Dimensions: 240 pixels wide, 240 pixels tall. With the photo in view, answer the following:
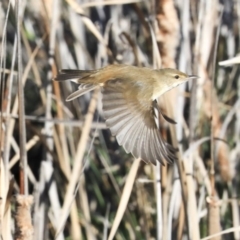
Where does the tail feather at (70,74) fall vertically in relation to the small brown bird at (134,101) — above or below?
above

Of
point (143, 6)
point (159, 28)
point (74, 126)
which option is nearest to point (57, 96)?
point (74, 126)

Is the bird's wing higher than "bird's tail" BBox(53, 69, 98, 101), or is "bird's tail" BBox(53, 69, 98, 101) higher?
"bird's tail" BBox(53, 69, 98, 101)

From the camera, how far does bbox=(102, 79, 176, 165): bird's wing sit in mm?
1370

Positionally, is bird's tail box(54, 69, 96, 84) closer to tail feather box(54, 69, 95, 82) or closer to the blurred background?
tail feather box(54, 69, 95, 82)

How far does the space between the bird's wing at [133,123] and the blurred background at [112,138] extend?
12 cm

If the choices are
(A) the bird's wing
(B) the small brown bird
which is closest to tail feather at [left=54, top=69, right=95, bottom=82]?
(B) the small brown bird

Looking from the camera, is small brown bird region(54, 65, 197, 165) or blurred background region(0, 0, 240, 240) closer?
small brown bird region(54, 65, 197, 165)

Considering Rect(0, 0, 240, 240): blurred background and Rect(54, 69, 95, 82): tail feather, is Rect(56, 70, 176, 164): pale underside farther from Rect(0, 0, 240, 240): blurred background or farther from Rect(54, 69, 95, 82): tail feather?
Rect(0, 0, 240, 240): blurred background

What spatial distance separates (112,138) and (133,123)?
69cm

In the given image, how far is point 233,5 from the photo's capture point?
2258mm

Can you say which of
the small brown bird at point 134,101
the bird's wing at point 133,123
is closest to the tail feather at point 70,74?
the small brown bird at point 134,101

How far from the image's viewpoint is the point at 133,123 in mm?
1484

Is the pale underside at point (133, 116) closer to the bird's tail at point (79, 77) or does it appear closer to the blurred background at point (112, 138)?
the bird's tail at point (79, 77)

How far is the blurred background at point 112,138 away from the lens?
1681 millimetres
